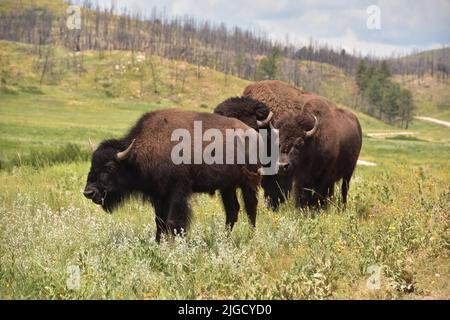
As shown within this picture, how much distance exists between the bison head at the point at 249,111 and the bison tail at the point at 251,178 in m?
1.56

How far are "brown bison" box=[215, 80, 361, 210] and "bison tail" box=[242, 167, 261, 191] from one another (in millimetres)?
931

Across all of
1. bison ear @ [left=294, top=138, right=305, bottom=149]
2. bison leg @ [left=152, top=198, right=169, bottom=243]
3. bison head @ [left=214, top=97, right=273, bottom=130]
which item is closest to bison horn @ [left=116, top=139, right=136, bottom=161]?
bison leg @ [left=152, top=198, right=169, bottom=243]

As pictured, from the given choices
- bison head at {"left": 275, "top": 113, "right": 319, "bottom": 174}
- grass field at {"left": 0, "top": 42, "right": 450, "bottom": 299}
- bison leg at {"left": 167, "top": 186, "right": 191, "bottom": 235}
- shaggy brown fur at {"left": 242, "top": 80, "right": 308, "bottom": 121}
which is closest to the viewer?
grass field at {"left": 0, "top": 42, "right": 450, "bottom": 299}

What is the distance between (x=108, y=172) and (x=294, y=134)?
3.59m

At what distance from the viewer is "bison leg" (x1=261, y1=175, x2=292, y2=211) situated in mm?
10125

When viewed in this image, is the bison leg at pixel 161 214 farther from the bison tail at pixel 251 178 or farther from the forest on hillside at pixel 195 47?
the forest on hillside at pixel 195 47

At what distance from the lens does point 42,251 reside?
661 cm

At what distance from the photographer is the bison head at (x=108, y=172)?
7375 millimetres

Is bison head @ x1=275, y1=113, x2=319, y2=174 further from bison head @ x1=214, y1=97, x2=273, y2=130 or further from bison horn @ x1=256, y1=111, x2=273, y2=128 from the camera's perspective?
bison head @ x1=214, y1=97, x2=273, y2=130

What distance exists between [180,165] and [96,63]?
120 m

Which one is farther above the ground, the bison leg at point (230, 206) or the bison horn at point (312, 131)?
the bison horn at point (312, 131)

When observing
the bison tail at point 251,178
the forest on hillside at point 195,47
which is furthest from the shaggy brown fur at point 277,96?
the forest on hillside at point 195,47

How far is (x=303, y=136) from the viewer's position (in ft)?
31.1
